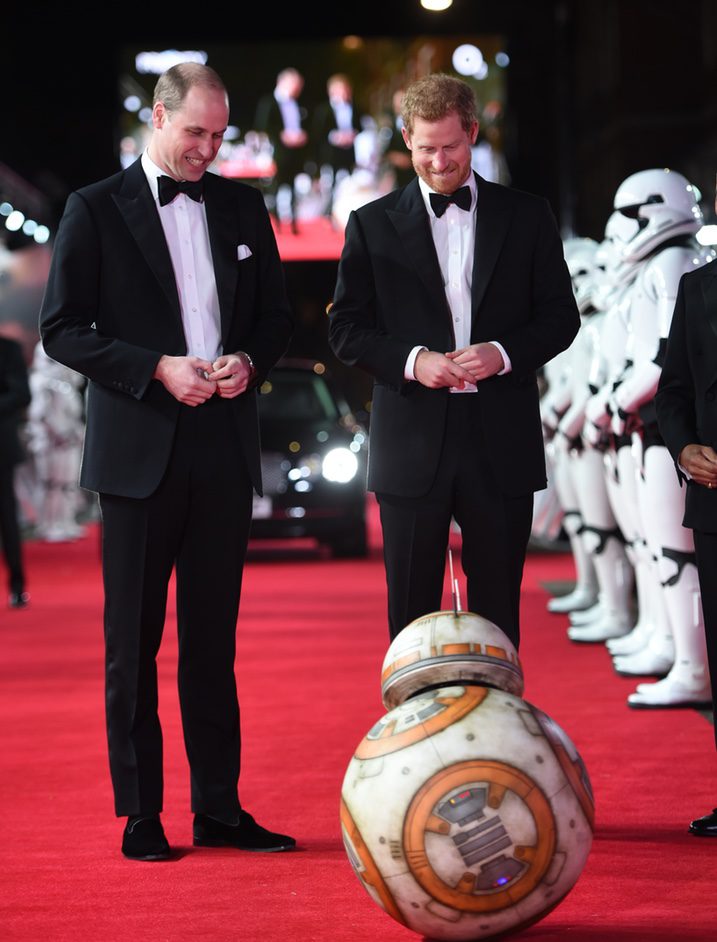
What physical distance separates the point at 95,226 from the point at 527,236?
46.6 inches

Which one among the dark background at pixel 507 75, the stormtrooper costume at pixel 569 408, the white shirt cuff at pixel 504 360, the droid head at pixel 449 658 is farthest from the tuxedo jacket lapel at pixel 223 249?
the dark background at pixel 507 75

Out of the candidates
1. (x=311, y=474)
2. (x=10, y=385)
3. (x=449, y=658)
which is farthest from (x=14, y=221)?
(x=449, y=658)

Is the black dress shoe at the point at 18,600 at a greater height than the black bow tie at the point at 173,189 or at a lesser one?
lesser

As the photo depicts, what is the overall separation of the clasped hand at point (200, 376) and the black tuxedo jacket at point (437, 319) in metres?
0.35

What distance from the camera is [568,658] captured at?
826cm

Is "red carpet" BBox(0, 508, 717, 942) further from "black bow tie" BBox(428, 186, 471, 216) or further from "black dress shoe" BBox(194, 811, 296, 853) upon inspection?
"black bow tie" BBox(428, 186, 471, 216)

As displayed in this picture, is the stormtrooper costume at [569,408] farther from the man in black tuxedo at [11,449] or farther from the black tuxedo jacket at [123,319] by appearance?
the black tuxedo jacket at [123,319]

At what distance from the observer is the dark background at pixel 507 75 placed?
20.2m

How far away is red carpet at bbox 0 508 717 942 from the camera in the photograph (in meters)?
3.76

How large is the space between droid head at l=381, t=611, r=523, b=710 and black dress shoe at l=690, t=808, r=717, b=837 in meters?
1.08

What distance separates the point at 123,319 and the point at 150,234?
0.79ft

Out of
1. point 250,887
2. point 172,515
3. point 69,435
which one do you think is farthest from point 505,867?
point 69,435

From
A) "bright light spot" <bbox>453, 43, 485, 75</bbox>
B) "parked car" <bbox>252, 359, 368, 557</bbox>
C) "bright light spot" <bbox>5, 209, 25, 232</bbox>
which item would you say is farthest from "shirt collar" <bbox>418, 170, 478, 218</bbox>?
"bright light spot" <bbox>5, 209, 25, 232</bbox>

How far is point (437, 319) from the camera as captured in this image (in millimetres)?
4344
